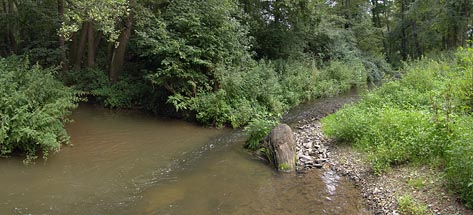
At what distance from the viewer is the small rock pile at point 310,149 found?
26.3 ft

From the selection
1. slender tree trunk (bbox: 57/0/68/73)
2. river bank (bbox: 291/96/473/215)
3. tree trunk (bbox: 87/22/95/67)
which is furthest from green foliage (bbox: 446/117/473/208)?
slender tree trunk (bbox: 57/0/68/73)

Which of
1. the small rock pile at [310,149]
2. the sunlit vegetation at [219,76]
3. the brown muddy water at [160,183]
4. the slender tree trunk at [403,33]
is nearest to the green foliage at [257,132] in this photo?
the sunlit vegetation at [219,76]

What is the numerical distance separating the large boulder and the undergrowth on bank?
1.49 metres

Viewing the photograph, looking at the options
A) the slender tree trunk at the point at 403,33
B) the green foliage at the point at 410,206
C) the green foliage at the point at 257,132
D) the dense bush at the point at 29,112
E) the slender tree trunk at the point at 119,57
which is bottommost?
the green foliage at the point at 410,206

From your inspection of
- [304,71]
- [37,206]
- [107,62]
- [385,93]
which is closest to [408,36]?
[304,71]

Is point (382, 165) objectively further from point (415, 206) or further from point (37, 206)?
point (37, 206)

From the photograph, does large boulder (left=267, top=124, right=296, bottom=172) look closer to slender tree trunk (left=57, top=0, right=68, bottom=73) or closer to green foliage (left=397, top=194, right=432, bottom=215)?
green foliage (left=397, top=194, right=432, bottom=215)

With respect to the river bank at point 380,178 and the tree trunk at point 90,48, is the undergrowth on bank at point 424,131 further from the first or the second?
the tree trunk at point 90,48

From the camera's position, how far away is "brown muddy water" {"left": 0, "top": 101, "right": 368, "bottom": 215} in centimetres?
584

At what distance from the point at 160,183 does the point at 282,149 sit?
3039mm

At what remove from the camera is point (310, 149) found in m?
8.87

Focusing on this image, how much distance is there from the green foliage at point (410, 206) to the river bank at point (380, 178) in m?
0.07

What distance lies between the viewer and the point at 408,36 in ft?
124

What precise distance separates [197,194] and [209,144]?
3.44 m
